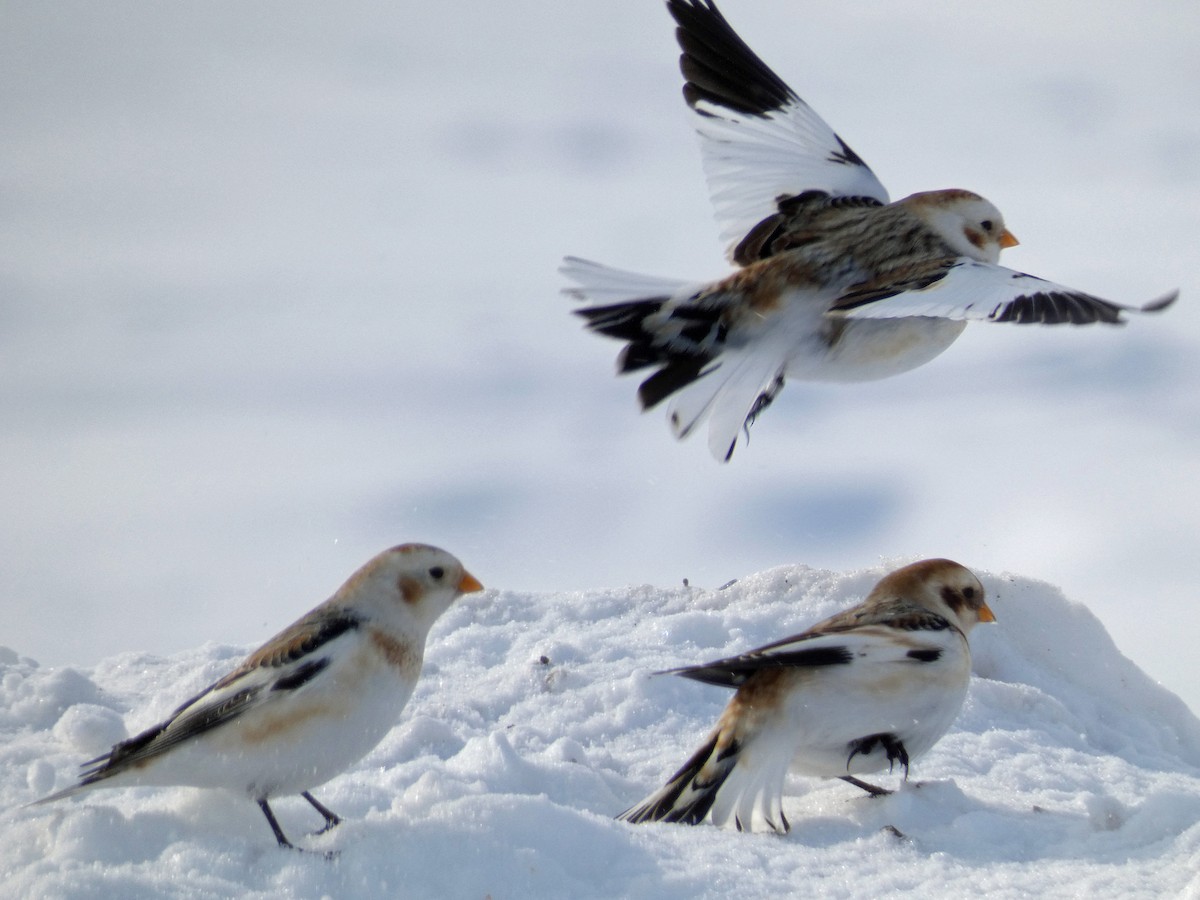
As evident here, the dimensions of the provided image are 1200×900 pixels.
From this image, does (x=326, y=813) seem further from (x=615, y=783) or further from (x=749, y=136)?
(x=749, y=136)

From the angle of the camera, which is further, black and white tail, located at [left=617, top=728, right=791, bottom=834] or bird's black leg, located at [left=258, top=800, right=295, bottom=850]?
black and white tail, located at [left=617, top=728, right=791, bottom=834]

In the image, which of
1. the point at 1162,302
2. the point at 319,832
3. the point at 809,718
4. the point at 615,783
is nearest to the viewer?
the point at 1162,302

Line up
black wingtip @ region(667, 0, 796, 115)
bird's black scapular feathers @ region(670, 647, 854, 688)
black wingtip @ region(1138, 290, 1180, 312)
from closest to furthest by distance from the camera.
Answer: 1. black wingtip @ region(1138, 290, 1180, 312)
2. bird's black scapular feathers @ region(670, 647, 854, 688)
3. black wingtip @ region(667, 0, 796, 115)

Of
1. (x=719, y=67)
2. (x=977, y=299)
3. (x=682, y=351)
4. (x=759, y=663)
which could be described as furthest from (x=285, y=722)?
(x=719, y=67)

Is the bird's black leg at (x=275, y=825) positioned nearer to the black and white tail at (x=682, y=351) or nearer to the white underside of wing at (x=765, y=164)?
the black and white tail at (x=682, y=351)

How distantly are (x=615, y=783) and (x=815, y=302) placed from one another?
1634 mm

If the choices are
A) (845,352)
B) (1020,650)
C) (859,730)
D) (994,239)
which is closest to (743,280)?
(845,352)

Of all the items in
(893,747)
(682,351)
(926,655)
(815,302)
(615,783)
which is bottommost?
(615,783)

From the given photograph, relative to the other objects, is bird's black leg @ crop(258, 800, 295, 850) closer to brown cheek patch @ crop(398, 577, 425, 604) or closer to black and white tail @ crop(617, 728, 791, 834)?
brown cheek patch @ crop(398, 577, 425, 604)

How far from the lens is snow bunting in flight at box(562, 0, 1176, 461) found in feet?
12.4

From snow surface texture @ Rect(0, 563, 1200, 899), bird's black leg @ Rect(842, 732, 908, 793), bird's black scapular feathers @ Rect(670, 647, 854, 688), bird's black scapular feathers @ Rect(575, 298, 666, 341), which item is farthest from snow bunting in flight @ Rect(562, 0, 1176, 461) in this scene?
snow surface texture @ Rect(0, 563, 1200, 899)

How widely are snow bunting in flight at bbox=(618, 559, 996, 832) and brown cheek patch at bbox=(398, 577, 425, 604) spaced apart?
2.55 feet

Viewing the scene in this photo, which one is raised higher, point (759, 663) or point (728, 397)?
point (728, 397)

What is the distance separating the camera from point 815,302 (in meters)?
4.21
